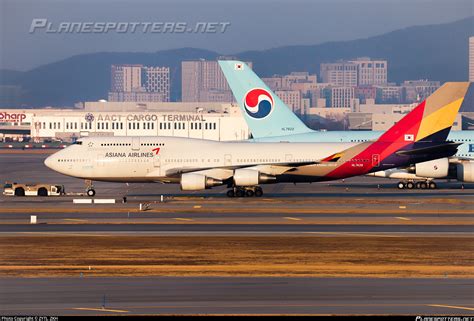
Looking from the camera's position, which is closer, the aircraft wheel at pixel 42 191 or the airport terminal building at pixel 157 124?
the aircraft wheel at pixel 42 191

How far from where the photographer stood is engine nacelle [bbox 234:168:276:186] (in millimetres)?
68188

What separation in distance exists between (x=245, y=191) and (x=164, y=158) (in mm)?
6013

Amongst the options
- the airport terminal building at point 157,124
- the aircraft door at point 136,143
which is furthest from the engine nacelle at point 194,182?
the airport terminal building at point 157,124

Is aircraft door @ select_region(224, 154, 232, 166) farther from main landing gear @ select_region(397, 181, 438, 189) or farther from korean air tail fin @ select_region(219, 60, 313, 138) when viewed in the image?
korean air tail fin @ select_region(219, 60, 313, 138)

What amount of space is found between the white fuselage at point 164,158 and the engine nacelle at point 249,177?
80 cm

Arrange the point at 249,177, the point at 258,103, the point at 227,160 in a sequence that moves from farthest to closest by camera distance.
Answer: the point at 258,103 → the point at 227,160 → the point at 249,177

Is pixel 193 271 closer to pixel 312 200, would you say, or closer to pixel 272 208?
pixel 272 208

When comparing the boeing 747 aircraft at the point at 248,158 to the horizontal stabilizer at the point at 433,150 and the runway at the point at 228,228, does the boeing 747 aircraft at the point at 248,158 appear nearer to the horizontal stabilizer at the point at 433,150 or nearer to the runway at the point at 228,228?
the horizontal stabilizer at the point at 433,150

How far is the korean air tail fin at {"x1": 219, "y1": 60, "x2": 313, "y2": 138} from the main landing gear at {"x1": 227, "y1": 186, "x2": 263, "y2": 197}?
61.2ft

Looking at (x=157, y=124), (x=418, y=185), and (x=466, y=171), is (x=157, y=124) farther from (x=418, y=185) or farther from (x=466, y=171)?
(x=466, y=171)

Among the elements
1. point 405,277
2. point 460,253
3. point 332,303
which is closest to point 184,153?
point 460,253

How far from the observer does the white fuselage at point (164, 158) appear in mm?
69250

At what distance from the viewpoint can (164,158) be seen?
6938 centimetres

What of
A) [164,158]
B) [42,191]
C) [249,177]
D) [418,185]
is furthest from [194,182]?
[418,185]
